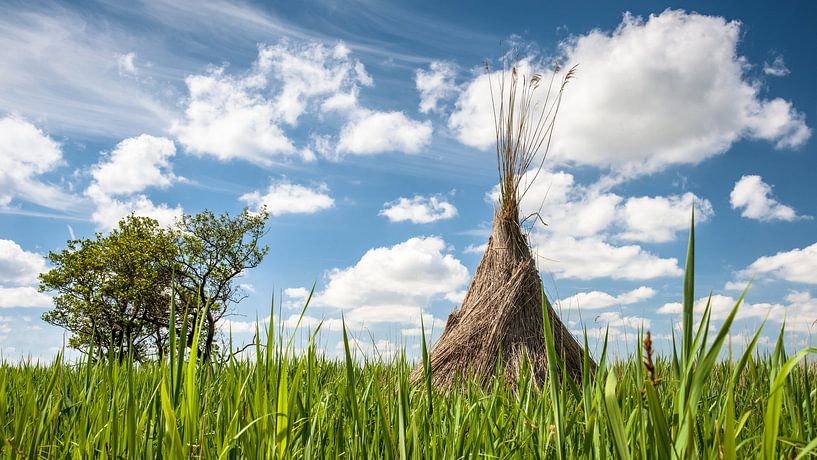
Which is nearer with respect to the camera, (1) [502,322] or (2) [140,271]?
(1) [502,322]

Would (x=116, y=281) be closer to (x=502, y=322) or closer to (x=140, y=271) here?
(x=140, y=271)

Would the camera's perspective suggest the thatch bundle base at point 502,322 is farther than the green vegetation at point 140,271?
No

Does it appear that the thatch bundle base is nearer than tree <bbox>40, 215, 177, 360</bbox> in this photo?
Yes

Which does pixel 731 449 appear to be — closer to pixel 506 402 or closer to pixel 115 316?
pixel 506 402

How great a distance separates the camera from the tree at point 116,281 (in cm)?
1839

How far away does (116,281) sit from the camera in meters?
18.8

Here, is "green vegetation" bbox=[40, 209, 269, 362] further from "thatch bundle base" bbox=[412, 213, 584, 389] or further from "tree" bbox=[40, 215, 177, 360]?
"thatch bundle base" bbox=[412, 213, 584, 389]

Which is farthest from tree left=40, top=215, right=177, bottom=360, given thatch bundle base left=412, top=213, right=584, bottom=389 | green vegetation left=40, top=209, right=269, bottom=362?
thatch bundle base left=412, top=213, right=584, bottom=389

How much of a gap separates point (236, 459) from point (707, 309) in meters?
1.37

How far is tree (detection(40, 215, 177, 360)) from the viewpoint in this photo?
18391 millimetres

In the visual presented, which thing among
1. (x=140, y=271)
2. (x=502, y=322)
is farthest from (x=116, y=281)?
(x=502, y=322)

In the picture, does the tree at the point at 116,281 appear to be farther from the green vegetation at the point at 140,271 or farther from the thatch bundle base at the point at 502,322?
the thatch bundle base at the point at 502,322

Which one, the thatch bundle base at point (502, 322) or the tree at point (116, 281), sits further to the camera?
the tree at point (116, 281)

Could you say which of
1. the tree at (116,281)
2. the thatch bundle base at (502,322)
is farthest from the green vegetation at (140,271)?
the thatch bundle base at (502,322)
